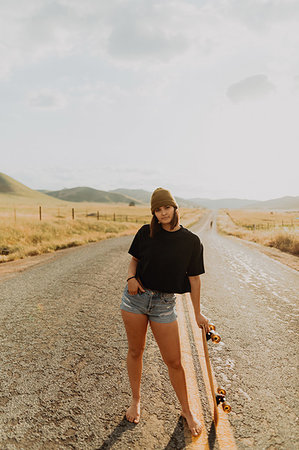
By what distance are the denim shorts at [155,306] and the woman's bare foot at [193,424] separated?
2.66ft

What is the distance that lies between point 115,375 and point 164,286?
51.8 inches

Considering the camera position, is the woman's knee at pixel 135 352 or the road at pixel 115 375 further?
the woman's knee at pixel 135 352

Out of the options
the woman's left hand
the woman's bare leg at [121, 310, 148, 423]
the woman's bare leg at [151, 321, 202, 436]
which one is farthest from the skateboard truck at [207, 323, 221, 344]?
the woman's bare leg at [121, 310, 148, 423]

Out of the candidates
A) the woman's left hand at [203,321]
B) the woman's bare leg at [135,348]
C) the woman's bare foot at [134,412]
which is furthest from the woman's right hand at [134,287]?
the woman's bare foot at [134,412]

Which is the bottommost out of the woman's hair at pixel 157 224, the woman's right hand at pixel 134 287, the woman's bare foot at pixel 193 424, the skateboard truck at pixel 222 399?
the woman's bare foot at pixel 193 424

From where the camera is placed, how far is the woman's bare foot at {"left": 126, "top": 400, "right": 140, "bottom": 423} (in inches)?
89.0

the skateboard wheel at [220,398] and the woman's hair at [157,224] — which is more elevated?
the woman's hair at [157,224]

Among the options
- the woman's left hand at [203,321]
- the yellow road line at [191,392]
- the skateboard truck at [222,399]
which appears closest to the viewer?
the yellow road line at [191,392]

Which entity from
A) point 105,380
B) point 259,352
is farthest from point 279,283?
point 105,380

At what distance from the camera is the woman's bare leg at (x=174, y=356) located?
7.27ft

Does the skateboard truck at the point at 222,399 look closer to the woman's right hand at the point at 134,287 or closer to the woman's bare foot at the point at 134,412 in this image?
the woman's bare foot at the point at 134,412

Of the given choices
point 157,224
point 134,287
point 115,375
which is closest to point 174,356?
point 134,287

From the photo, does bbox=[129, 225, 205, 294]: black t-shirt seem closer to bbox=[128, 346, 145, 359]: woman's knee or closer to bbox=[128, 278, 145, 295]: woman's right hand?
bbox=[128, 278, 145, 295]: woman's right hand

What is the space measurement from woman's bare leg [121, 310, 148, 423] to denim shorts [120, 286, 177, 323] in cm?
6
